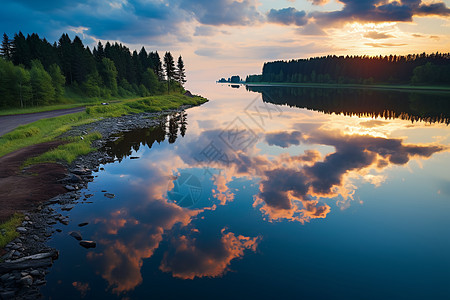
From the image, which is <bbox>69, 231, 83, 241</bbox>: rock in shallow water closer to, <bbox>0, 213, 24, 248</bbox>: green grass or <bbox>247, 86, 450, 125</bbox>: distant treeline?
<bbox>0, 213, 24, 248</bbox>: green grass

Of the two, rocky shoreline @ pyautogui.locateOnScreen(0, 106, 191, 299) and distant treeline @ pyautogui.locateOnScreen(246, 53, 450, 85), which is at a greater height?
distant treeline @ pyautogui.locateOnScreen(246, 53, 450, 85)

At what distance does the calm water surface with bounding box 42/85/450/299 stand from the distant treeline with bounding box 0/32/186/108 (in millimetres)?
41573

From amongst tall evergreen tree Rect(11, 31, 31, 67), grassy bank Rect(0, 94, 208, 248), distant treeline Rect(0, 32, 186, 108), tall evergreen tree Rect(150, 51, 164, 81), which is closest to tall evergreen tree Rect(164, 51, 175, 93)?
distant treeline Rect(0, 32, 186, 108)

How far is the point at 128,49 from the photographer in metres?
105

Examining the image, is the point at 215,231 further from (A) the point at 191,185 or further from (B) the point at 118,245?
(A) the point at 191,185

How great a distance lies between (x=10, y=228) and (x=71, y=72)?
85.3 m

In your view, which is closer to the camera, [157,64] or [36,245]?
[36,245]

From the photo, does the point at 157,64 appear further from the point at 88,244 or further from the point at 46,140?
the point at 88,244

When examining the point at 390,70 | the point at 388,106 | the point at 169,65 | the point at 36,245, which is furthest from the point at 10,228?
the point at 390,70

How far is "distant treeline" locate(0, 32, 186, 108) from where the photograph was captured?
46.8 meters

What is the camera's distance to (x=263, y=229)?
11547 millimetres

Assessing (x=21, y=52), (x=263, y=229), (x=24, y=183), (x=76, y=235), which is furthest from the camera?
(x=21, y=52)

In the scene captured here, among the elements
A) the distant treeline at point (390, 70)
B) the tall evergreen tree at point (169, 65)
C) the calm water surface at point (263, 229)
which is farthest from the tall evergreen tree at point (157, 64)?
the distant treeline at point (390, 70)

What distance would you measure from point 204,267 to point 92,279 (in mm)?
4053
